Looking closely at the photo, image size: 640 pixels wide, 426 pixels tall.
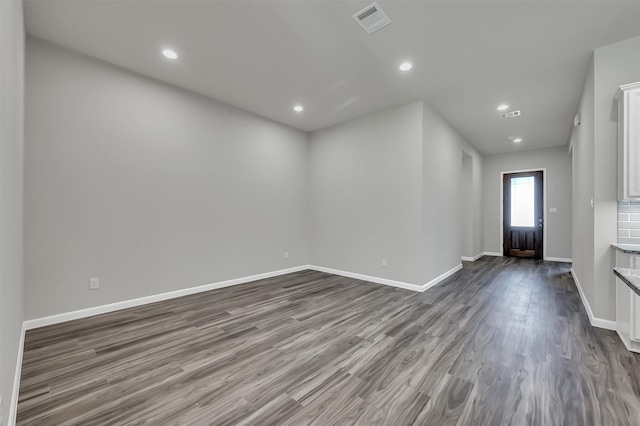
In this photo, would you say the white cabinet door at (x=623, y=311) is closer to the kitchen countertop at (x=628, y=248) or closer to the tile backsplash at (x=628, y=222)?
the kitchen countertop at (x=628, y=248)

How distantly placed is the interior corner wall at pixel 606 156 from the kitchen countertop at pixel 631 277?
1.22 ft

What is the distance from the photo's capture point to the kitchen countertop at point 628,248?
89.1 inches

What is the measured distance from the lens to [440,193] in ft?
15.0

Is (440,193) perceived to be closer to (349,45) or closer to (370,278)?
(370,278)

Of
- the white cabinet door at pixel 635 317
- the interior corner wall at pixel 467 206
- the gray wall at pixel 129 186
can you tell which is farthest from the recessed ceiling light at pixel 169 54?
the interior corner wall at pixel 467 206

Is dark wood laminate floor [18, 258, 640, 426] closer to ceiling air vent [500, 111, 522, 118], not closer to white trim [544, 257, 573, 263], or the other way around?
ceiling air vent [500, 111, 522, 118]

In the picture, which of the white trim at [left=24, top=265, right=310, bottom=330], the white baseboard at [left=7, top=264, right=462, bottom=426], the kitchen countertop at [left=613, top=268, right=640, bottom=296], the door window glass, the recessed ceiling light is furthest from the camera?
the door window glass

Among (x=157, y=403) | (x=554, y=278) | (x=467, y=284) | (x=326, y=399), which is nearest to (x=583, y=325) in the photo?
(x=467, y=284)

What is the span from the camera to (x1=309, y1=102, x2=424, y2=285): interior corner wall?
13.4 ft

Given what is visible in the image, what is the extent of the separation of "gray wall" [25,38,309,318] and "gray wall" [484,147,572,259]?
657 centimetres

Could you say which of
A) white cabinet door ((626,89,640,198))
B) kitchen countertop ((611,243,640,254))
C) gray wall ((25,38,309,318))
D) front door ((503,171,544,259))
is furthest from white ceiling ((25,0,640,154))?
front door ((503,171,544,259))

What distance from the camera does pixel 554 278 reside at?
479 centimetres

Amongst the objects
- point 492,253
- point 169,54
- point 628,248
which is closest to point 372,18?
point 169,54

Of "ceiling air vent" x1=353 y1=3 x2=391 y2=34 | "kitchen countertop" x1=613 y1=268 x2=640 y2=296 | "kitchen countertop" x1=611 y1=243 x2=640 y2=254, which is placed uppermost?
"ceiling air vent" x1=353 y1=3 x2=391 y2=34
